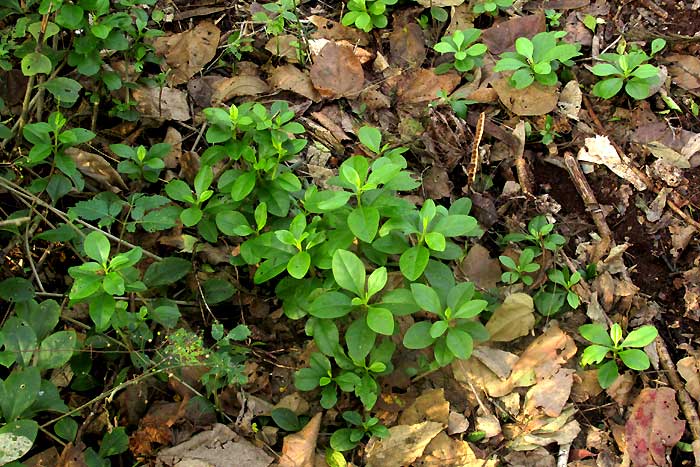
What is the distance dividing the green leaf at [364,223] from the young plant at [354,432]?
0.64 metres

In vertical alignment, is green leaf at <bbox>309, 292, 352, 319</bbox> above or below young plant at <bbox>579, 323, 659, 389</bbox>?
above

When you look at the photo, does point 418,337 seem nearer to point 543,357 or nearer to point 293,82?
point 543,357

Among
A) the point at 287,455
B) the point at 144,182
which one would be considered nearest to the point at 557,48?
the point at 144,182

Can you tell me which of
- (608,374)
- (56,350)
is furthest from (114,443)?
(608,374)

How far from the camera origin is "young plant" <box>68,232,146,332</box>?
7.13 ft

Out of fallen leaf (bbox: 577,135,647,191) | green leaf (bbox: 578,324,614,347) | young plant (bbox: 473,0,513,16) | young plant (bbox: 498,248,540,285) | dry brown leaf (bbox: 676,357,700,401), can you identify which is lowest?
dry brown leaf (bbox: 676,357,700,401)

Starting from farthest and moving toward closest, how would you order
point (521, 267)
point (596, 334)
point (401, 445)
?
point (521, 267) < point (596, 334) < point (401, 445)

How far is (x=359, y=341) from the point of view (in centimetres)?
237

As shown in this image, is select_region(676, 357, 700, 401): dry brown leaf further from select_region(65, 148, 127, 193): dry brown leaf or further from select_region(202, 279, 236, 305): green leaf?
select_region(65, 148, 127, 193): dry brown leaf

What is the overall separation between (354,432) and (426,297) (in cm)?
55

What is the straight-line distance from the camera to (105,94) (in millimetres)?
3117

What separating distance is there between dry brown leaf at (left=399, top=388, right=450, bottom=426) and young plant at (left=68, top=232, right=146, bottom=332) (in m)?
1.07

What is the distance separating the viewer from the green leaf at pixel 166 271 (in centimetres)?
255

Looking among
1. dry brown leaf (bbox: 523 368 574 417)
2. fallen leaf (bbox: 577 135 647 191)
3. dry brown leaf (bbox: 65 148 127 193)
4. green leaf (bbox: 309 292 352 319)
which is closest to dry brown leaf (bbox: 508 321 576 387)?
dry brown leaf (bbox: 523 368 574 417)
